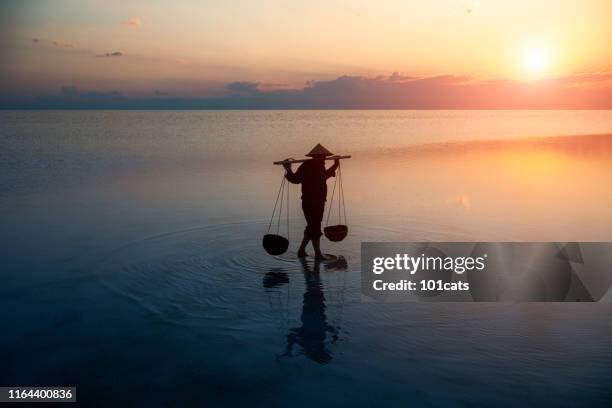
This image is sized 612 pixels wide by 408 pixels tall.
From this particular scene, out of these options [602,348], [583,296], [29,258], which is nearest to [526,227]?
[583,296]

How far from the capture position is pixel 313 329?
654 centimetres

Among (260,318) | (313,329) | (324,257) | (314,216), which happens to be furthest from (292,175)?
(313,329)

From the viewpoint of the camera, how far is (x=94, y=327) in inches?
259

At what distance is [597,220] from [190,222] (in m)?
9.91

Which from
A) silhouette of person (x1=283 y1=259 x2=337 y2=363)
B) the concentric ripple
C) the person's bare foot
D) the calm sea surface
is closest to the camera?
the calm sea surface

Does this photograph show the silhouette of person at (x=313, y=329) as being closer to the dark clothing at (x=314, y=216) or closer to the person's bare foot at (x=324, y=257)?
the person's bare foot at (x=324, y=257)

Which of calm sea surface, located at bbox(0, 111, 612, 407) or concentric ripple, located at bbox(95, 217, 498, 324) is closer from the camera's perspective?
calm sea surface, located at bbox(0, 111, 612, 407)

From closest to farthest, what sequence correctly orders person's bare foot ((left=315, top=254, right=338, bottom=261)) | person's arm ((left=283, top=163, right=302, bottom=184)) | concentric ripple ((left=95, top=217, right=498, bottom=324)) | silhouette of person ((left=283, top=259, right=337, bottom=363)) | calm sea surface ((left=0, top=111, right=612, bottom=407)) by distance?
calm sea surface ((left=0, top=111, right=612, bottom=407)) → silhouette of person ((left=283, top=259, right=337, bottom=363)) → concentric ripple ((left=95, top=217, right=498, bottom=324)) → person's arm ((left=283, top=163, right=302, bottom=184)) → person's bare foot ((left=315, top=254, right=338, bottom=261))

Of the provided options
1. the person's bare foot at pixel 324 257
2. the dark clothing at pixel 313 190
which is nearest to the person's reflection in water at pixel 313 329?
the person's bare foot at pixel 324 257

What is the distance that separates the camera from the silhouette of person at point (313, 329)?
591cm

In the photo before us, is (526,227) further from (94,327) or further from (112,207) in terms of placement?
(112,207)

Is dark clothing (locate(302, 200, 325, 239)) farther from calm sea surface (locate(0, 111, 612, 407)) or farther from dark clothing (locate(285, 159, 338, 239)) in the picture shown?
calm sea surface (locate(0, 111, 612, 407))

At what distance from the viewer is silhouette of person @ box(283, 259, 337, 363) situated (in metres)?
5.91

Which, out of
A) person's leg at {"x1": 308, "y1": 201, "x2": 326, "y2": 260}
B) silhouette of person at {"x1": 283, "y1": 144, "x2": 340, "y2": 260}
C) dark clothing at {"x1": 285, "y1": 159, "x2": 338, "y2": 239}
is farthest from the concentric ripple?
dark clothing at {"x1": 285, "y1": 159, "x2": 338, "y2": 239}
